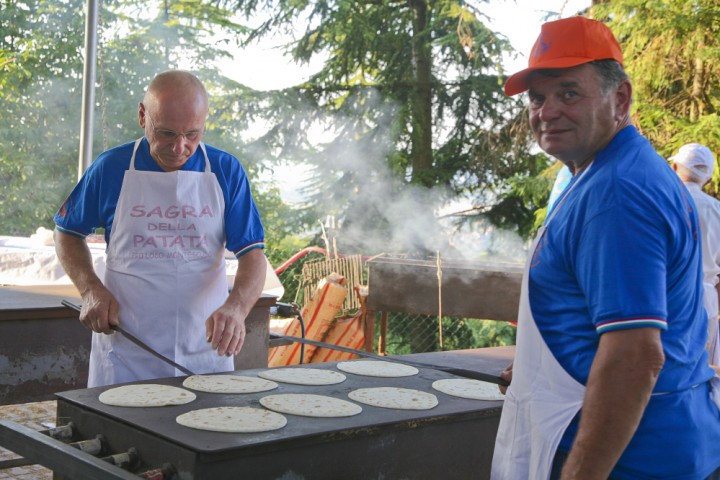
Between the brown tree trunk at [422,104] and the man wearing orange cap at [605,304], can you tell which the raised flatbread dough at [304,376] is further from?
the brown tree trunk at [422,104]

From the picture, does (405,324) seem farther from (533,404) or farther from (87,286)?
(533,404)

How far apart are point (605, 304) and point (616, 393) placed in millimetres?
144

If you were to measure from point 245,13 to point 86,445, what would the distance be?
1143 cm

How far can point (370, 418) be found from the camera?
209cm

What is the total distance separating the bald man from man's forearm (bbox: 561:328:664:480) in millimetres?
1558

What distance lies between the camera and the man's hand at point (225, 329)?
251cm

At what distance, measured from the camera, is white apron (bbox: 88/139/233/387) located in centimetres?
267

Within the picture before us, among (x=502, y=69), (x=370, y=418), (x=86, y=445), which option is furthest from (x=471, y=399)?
(x=502, y=69)

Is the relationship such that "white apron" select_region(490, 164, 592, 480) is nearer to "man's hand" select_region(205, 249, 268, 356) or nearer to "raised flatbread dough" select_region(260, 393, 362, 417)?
"raised flatbread dough" select_region(260, 393, 362, 417)

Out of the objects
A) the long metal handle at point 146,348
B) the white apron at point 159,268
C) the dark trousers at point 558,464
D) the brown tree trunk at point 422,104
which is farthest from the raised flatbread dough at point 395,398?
the brown tree trunk at point 422,104

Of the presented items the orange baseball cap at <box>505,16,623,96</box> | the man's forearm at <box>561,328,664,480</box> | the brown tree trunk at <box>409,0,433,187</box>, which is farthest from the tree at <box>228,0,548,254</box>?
the man's forearm at <box>561,328,664,480</box>

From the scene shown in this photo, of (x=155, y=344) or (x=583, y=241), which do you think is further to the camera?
(x=155, y=344)

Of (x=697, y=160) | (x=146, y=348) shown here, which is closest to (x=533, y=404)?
(x=146, y=348)

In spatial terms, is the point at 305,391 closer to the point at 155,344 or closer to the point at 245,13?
the point at 155,344
